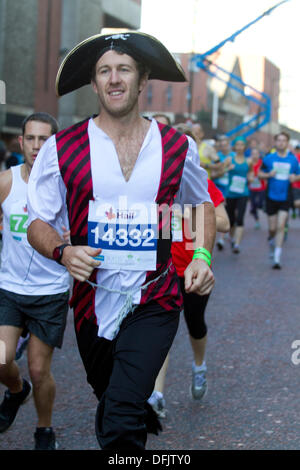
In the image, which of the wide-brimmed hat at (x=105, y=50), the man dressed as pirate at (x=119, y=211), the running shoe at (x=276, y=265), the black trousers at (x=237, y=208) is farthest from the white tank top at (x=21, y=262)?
the black trousers at (x=237, y=208)

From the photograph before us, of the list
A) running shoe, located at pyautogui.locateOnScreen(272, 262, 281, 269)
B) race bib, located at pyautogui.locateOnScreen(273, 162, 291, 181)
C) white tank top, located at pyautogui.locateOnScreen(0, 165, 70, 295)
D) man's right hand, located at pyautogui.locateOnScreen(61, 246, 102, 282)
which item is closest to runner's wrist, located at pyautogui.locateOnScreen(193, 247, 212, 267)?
man's right hand, located at pyautogui.locateOnScreen(61, 246, 102, 282)

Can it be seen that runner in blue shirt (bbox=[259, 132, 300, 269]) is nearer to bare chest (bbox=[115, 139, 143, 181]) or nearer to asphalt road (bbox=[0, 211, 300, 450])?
asphalt road (bbox=[0, 211, 300, 450])

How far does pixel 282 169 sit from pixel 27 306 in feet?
30.4

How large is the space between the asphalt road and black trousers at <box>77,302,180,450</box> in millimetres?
1148

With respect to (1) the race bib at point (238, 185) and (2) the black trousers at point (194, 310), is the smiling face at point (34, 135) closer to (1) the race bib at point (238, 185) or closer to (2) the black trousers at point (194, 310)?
(2) the black trousers at point (194, 310)

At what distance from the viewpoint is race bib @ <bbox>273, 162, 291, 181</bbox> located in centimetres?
1281

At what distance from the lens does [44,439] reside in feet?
13.5

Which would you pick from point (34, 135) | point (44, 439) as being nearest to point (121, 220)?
point (44, 439)

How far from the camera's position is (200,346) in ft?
17.4

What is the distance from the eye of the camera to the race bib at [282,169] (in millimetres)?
12812

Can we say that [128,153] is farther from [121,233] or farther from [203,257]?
[203,257]

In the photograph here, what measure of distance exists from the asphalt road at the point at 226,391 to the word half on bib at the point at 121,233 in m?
1.47

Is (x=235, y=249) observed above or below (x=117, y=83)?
below
